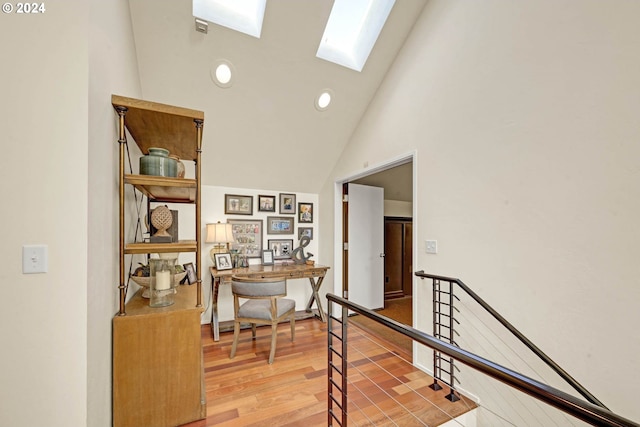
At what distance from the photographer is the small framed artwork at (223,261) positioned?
3.21 metres

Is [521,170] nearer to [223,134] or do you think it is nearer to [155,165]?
[155,165]

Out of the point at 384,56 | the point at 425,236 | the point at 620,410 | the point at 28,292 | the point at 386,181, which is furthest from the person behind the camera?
the point at 386,181

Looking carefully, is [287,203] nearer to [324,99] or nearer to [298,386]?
[324,99]

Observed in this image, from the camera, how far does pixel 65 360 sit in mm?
1082

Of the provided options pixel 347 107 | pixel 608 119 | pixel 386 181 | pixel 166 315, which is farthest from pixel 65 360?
pixel 386 181

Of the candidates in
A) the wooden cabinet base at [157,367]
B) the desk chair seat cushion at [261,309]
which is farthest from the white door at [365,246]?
the wooden cabinet base at [157,367]

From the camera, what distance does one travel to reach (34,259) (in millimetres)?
1047

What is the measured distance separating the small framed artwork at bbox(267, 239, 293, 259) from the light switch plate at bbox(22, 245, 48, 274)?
274 centimetres

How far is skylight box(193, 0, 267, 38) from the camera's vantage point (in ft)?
7.25

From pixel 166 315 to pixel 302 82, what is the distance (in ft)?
8.13

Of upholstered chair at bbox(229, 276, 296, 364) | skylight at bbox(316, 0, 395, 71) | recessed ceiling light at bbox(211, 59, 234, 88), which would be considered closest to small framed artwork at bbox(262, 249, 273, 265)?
upholstered chair at bbox(229, 276, 296, 364)

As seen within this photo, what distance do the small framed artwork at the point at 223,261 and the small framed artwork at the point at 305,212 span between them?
1.19 meters

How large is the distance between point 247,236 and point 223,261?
504mm

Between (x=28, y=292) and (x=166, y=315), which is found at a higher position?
(x=28, y=292)
